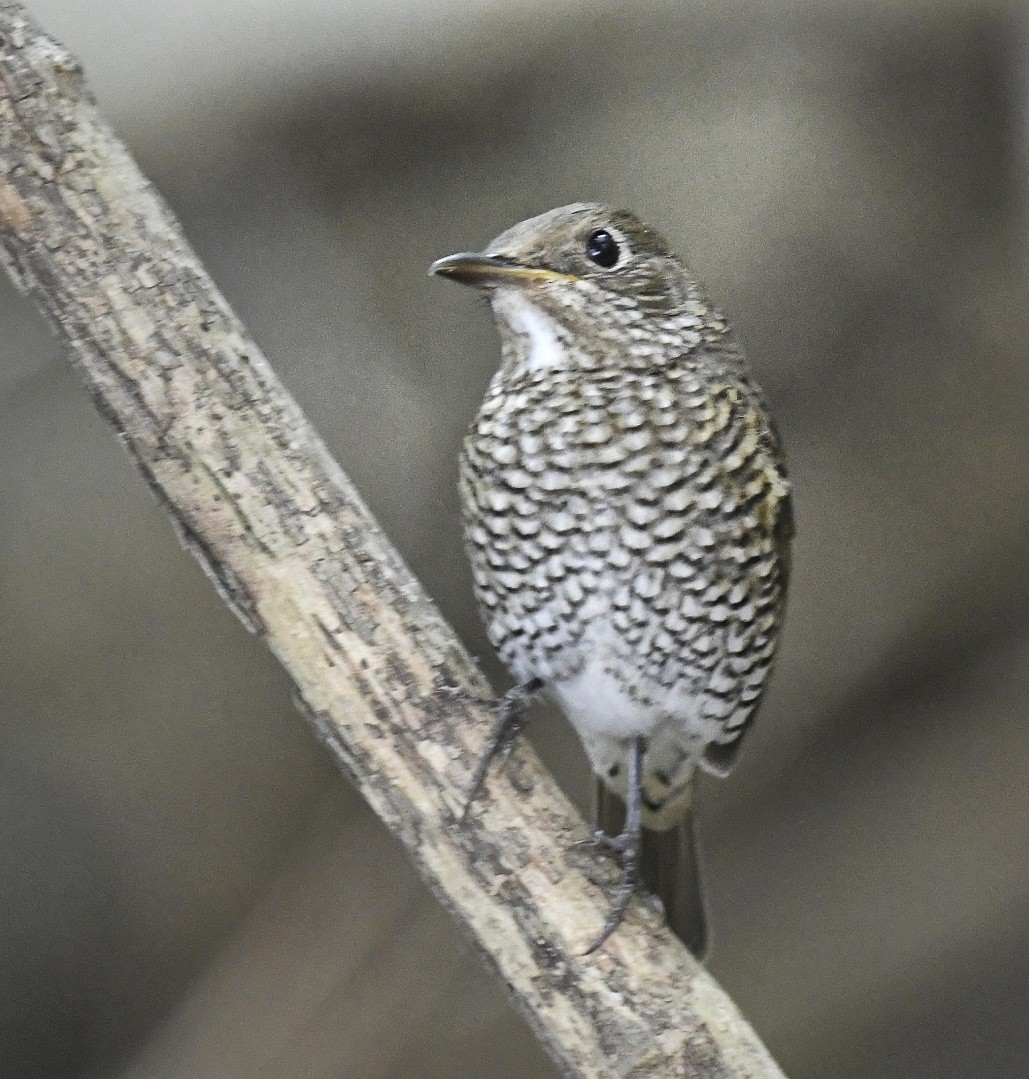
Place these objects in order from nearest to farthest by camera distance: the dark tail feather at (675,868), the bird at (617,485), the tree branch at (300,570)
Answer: the tree branch at (300,570) < the bird at (617,485) < the dark tail feather at (675,868)

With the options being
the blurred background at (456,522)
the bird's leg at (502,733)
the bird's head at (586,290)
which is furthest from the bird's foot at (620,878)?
the blurred background at (456,522)

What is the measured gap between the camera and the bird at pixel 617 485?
5.16 ft

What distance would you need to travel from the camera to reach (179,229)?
155 cm

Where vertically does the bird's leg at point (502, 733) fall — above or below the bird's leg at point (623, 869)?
above

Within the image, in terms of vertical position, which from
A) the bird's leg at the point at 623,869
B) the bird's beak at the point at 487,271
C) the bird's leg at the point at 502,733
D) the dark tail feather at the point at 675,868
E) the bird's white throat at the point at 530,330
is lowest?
the dark tail feather at the point at 675,868

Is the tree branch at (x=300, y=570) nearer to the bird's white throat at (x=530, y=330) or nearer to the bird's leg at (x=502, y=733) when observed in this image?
the bird's leg at (x=502, y=733)

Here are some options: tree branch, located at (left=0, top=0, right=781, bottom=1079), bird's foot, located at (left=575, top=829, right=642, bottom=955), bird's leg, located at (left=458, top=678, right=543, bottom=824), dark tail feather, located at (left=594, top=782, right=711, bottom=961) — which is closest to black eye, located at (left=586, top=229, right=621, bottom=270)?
tree branch, located at (left=0, top=0, right=781, bottom=1079)

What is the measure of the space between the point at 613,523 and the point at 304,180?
89cm

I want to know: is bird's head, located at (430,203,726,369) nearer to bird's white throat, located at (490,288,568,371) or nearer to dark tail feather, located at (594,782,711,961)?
bird's white throat, located at (490,288,568,371)

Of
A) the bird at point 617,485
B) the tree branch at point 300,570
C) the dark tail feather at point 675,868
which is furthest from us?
the dark tail feather at point 675,868

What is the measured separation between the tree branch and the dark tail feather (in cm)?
44

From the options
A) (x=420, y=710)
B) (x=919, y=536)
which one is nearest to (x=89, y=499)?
(x=420, y=710)

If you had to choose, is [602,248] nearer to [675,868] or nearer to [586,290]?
[586,290]

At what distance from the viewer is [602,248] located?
1.59 m
